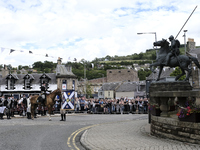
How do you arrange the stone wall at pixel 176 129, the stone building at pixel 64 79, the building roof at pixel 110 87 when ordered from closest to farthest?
the stone wall at pixel 176 129, the stone building at pixel 64 79, the building roof at pixel 110 87

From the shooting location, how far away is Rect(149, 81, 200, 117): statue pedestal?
9466 mm

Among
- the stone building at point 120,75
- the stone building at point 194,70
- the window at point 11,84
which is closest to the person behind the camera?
the stone building at point 194,70

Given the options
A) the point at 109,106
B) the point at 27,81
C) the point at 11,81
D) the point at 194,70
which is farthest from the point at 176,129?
the point at 11,81

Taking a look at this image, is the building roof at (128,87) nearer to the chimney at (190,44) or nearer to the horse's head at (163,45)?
the chimney at (190,44)

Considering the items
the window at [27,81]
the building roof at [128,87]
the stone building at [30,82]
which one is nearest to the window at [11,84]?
the stone building at [30,82]

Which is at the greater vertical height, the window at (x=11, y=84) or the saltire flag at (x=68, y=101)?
the window at (x=11, y=84)

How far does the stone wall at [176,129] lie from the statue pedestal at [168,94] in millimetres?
602

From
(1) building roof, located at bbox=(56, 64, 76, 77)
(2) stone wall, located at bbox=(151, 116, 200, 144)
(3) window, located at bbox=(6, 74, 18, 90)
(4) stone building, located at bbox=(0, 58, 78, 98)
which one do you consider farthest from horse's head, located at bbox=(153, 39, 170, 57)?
(3) window, located at bbox=(6, 74, 18, 90)

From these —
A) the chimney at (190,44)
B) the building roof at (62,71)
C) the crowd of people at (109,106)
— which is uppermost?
the chimney at (190,44)

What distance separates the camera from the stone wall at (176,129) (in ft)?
27.5

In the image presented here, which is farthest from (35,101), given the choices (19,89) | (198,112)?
(19,89)

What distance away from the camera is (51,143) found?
9.94m

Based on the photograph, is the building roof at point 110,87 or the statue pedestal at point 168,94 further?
the building roof at point 110,87

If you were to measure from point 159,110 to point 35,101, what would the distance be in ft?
44.8
